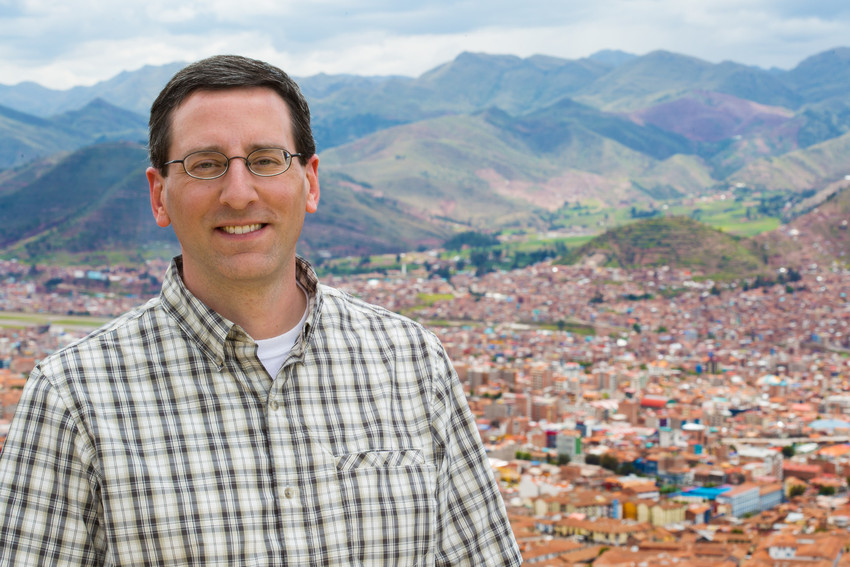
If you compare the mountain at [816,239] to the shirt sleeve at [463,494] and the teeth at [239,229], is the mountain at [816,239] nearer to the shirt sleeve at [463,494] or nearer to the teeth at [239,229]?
the shirt sleeve at [463,494]

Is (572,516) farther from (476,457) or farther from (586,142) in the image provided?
(586,142)

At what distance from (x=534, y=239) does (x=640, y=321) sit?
17.7 meters

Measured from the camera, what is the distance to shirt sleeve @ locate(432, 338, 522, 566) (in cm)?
95

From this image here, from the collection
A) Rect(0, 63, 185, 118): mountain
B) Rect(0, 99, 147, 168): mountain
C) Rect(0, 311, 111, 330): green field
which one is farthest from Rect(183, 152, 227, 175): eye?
Rect(0, 63, 185, 118): mountain

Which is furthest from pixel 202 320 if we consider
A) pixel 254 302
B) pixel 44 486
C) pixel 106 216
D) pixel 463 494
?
pixel 106 216

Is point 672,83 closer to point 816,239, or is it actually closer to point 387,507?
point 816,239

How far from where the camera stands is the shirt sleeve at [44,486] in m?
0.78

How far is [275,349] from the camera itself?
905 millimetres

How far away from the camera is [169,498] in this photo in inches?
31.6

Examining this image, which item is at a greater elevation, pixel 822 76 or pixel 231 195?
pixel 822 76

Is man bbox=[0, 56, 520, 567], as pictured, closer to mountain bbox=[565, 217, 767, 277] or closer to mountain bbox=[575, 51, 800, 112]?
mountain bbox=[565, 217, 767, 277]

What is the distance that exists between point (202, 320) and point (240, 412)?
0.30 ft

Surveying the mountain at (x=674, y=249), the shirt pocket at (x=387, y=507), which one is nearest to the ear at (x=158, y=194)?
the shirt pocket at (x=387, y=507)

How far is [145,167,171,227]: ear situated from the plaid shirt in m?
0.05
